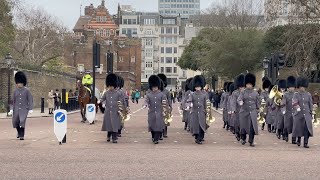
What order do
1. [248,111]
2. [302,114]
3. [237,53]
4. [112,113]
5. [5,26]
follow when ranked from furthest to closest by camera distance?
1. [237,53]
2. [5,26]
3. [112,113]
4. [248,111]
5. [302,114]

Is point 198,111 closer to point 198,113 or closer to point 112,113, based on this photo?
point 198,113

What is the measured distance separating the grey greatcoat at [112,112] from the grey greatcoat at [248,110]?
343 centimetres

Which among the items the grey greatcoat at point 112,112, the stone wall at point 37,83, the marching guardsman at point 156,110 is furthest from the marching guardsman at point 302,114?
the stone wall at point 37,83

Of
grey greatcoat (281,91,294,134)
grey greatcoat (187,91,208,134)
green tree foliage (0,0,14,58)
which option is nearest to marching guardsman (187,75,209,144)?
grey greatcoat (187,91,208,134)

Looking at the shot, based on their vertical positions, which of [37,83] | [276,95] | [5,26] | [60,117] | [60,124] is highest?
[5,26]

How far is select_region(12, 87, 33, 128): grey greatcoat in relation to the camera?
18547 mm

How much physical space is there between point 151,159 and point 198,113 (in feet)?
16.6

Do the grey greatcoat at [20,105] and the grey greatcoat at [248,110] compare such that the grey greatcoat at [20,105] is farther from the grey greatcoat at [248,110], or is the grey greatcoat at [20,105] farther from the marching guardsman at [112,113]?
the grey greatcoat at [248,110]

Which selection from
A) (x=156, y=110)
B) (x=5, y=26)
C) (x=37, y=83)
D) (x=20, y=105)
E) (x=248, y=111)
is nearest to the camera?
(x=248, y=111)

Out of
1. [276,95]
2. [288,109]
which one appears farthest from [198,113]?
[276,95]

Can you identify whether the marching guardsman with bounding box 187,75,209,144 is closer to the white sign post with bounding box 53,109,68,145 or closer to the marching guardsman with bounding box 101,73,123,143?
the marching guardsman with bounding box 101,73,123,143

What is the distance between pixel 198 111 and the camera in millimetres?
18312

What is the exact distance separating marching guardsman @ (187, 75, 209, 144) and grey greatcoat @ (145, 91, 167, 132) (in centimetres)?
86

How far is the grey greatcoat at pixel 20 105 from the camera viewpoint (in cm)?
1855
